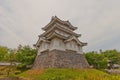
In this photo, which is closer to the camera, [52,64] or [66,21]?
[52,64]

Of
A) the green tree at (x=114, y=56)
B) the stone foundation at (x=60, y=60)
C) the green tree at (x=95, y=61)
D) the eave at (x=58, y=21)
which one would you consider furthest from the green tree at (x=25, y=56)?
the green tree at (x=114, y=56)

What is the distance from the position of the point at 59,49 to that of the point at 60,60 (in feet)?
6.27

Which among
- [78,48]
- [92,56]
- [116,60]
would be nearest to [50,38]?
[78,48]

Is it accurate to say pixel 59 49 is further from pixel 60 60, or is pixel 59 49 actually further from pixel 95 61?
pixel 95 61

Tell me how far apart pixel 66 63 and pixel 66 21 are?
925cm

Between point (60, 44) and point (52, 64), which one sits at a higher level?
point (60, 44)

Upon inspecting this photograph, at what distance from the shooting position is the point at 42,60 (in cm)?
2239

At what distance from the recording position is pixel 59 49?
837 inches

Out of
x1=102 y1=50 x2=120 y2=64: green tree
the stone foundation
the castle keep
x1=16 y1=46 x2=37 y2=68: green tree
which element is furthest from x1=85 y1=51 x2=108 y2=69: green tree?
x1=102 y1=50 x2=120 y2=64: green tree

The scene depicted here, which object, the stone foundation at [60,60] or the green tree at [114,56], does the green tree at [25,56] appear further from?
the green tree at [114,56]

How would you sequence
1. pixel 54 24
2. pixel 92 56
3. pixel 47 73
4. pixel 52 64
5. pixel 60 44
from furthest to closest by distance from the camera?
pixel 92 56 < pixel 54 24 < pixel 60 44 < pixel 52 64 < pixel 47 73

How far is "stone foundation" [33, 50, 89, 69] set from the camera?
19.9 metres

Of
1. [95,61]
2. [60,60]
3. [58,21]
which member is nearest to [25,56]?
[60,60]

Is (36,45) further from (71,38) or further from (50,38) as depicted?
(71,38)
